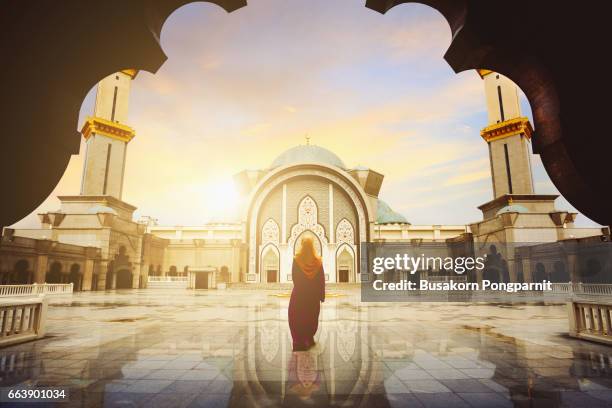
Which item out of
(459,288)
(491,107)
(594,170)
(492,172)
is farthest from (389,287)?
(594,170)

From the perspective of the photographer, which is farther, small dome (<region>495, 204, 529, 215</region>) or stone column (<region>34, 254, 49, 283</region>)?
small dome (<region>495, 204, 529, 215</region>)

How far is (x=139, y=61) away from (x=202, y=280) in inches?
1138

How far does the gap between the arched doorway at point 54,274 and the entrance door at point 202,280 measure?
32.9 ft

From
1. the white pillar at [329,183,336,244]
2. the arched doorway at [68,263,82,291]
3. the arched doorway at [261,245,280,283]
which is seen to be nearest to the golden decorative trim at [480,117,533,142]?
the white pillar at [329,183,336,244]

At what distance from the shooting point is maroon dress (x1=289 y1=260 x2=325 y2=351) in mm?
4832

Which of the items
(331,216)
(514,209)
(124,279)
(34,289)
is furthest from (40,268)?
(514,209)

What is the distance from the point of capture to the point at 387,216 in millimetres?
47281

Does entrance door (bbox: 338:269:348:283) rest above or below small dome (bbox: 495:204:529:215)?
below

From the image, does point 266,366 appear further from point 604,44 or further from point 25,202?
point 604,44

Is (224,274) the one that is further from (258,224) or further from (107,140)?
(107,140)

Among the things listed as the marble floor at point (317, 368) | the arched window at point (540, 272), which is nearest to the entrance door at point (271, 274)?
the arched window at point (540, 272)

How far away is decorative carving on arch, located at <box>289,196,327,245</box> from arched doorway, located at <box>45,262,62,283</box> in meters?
18.8

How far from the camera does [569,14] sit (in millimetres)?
2123

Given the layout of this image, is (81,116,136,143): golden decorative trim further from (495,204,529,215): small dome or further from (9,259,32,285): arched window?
(495,204,529,215): small dome
